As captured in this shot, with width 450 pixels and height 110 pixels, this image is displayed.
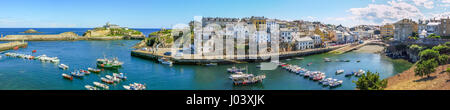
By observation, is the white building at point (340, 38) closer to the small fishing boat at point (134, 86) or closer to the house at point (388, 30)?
the house at point (388, 30)

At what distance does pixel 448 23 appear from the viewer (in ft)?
132

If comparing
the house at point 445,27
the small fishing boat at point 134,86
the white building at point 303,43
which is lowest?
the small fishing boat at point 134,86

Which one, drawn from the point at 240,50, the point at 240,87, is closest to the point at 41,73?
the point at 240,87

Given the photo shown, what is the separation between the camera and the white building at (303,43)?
42.9m

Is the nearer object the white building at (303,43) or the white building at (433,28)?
the white building at (303,43)

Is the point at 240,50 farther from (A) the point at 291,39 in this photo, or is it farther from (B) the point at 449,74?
(B) the point at 449,74

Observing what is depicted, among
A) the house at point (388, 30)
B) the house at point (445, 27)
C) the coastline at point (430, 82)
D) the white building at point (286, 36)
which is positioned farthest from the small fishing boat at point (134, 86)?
the house at point (388, 30)

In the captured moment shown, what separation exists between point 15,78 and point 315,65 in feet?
100


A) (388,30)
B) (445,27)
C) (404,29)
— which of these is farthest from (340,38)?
(445,27)

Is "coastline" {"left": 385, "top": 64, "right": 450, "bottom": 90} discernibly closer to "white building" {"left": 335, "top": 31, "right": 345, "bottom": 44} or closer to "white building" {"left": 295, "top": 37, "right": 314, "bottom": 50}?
"white building" {"left": 295, "top": 37, "right": 314, "bottom": 50}

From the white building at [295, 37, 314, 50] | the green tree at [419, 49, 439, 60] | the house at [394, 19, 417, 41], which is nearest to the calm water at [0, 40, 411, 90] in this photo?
the green tree at [419, 49, 439, 60]

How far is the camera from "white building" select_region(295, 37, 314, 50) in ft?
141

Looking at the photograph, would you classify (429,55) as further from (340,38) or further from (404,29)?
(340,38)

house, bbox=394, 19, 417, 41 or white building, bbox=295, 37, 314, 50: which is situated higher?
house, bbox=394, 19, 417, 41
